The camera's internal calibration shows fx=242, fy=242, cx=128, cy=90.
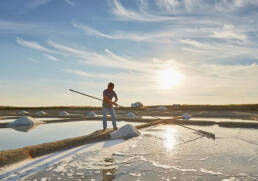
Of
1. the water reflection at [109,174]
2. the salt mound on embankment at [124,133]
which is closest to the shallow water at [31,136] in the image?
the salt mound on embankment at [124,133]

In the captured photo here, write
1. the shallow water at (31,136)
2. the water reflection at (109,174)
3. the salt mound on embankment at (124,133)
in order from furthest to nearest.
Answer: the salt mound on embankment at (124,133), the shallow water at (31,136), the water reflection at (109,174)

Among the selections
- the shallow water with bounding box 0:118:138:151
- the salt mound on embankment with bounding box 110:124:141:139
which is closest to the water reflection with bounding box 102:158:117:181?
the salt mound on embankment with bounding box 110:124:141:139

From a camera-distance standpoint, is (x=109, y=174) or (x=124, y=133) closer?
(x=109, y=174)

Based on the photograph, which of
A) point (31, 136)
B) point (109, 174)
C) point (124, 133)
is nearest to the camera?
Result: point (109, 174)

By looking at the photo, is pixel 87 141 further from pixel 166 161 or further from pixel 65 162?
pixel 166 161

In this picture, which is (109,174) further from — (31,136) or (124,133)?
(31,136)

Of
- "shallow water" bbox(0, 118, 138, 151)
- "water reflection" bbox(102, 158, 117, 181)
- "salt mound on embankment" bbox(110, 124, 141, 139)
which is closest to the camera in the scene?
"water reflection" bbox(102, 158, 117, 181)

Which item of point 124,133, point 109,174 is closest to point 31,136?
point 124,133

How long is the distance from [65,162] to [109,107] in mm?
3819

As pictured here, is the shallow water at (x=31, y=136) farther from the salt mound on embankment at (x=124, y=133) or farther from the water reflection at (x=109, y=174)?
the water reflection at (x=109, y=174)

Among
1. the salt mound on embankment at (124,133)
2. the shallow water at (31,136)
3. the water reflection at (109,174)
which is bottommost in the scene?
the shallow water at (31,136)

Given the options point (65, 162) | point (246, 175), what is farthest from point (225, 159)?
point (65, 162)

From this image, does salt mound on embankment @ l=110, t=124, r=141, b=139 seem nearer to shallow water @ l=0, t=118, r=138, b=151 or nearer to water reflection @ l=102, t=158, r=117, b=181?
shallow water @ l=0, t=118, r=138, b=151

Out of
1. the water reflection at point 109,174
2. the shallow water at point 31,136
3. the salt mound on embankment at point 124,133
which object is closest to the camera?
the water reflection at point 109,174
